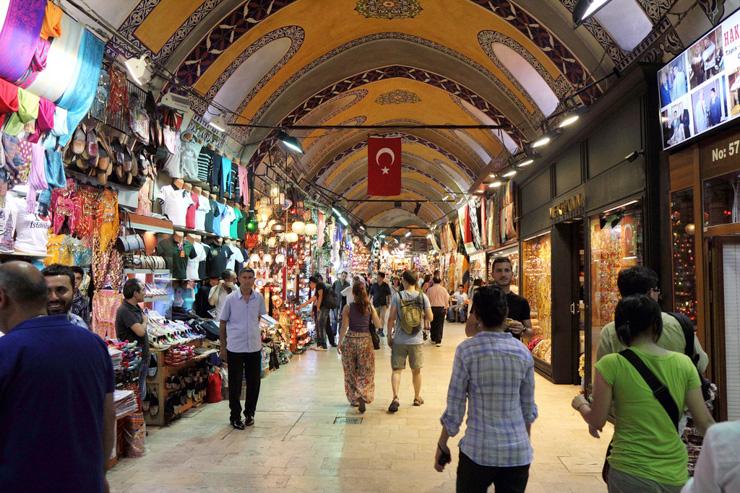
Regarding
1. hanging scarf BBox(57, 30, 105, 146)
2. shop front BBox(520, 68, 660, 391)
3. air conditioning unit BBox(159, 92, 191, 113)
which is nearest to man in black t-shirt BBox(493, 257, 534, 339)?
shop front BBox(520, 68, 660, 391)

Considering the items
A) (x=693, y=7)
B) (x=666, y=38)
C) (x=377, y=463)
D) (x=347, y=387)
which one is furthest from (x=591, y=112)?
(x=377, y=463)

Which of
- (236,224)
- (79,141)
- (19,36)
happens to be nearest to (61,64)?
(19,36)

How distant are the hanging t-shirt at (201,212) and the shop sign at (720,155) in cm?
605

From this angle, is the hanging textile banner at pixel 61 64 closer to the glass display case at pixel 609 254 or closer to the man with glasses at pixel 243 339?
the man with glasses at pixel 243 339

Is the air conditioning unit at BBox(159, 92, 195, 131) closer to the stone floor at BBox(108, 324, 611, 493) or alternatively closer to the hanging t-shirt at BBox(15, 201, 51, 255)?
the hanging t-shirt at BBox(15, 201, 51, 255)

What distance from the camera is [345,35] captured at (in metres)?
9.30

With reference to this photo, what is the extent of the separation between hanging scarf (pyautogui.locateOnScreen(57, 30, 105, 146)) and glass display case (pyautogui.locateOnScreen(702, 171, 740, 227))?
5.18 meters

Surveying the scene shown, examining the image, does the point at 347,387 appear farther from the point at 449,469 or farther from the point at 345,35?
the point at 345,35

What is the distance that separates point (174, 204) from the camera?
23.7 feet

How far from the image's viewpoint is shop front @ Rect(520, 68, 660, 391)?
5.38 m

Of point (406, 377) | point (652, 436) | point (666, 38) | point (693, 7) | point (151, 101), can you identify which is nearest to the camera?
point (652, 436)

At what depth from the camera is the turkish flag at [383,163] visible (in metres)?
12.0

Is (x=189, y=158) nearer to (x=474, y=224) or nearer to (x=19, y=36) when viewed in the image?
(x=19, y=36)

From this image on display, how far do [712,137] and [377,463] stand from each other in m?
3.51
